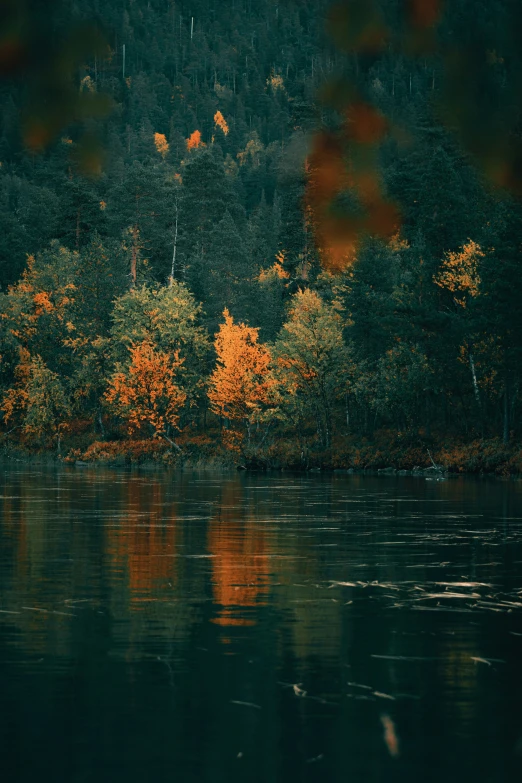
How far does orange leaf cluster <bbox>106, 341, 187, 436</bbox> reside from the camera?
90562mm

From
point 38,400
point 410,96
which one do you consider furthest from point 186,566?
point 38,400

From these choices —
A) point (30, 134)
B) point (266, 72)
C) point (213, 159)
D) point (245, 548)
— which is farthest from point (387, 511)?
point (213, 159)

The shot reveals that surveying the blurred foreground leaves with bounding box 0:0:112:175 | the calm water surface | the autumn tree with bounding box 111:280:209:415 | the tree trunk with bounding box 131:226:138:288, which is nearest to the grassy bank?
the autumn tree with bounding box 111:280:209:415

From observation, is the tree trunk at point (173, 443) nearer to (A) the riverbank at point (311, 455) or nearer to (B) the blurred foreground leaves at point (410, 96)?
(A) the riverbank at point (311, 455)

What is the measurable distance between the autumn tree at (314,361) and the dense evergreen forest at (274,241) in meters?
0.16

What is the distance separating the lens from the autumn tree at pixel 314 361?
82438 mm

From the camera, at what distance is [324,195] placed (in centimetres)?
611

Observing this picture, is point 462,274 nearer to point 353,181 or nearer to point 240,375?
point 240,375

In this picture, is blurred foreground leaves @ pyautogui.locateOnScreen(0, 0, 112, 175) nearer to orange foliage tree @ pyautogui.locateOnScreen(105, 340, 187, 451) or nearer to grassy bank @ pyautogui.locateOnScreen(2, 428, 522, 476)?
grassy bank @ pyautogui.locateOnScreen(2, 428, 522, 476)

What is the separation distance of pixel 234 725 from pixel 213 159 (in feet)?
400

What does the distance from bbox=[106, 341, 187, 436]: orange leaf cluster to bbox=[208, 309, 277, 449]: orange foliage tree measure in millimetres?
3554

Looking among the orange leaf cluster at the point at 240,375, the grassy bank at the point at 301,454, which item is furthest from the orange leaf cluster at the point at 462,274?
the orange leaf cluster at the point at 240,375

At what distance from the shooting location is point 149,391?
90.8 m

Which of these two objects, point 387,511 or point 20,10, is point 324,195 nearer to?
point 20,10
